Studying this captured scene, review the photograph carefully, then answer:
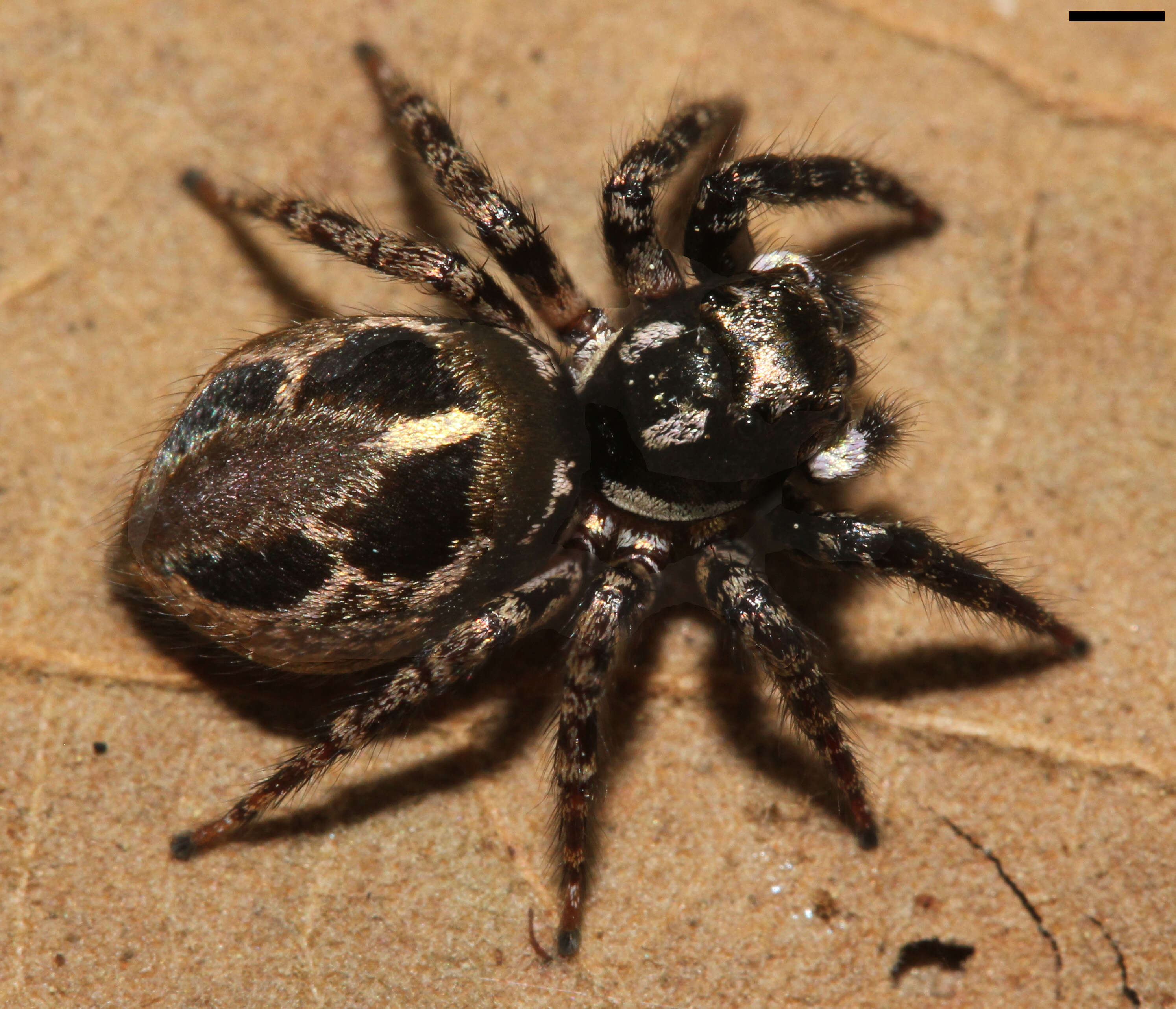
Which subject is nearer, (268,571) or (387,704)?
(268,571)

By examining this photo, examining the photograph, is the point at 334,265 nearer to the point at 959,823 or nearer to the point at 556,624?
the point at 556,624

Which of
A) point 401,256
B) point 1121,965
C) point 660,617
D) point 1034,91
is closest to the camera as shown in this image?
point 1121,965

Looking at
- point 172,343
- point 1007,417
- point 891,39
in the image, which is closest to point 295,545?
point 172,343

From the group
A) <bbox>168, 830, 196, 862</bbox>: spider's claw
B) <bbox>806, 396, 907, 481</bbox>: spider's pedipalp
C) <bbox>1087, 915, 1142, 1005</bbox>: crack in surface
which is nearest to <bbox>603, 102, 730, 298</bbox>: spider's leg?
<bbox>806, 396, 907, 481</bbox>: spider's pedipalp

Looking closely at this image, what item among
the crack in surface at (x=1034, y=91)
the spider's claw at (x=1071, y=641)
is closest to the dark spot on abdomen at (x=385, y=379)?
the spider's claw at (x=1071, y=641)

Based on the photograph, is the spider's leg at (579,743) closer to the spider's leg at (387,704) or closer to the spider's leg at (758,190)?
the spider's leg at (387,704)

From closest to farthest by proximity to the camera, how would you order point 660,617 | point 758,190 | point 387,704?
point 387,704 < point 758,190 < point 660,617

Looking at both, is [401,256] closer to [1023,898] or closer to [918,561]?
[918,561]

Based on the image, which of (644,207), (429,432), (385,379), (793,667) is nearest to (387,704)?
(429,432)
